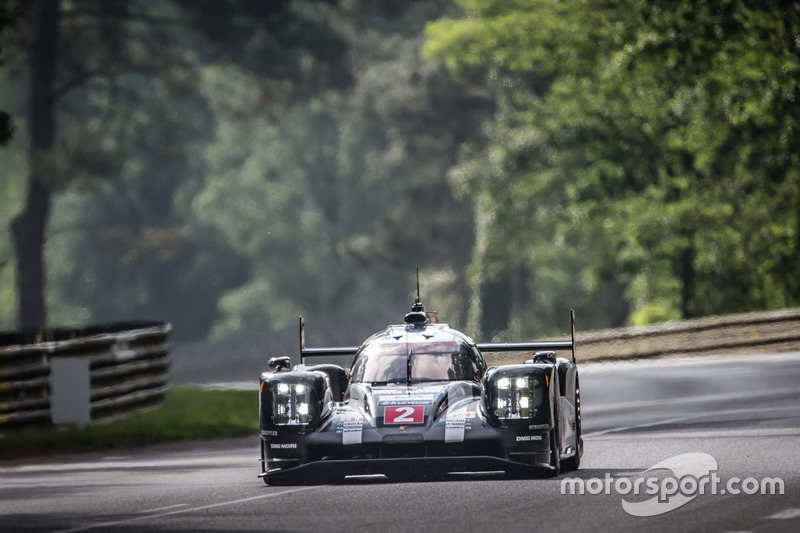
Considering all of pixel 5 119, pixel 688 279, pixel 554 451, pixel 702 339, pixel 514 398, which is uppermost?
pixel 5 119

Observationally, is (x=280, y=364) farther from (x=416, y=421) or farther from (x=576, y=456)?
(x=576, y=456)

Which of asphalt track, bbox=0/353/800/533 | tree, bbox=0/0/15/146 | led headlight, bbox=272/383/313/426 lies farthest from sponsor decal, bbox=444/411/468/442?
tree, bbox=0/0/15/146

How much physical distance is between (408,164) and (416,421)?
61.7 meters

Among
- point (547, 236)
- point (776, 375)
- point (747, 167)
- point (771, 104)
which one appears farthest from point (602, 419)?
point (547, 236)

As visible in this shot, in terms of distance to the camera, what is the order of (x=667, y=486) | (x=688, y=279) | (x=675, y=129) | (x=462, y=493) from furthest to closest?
(x=688, y=279), (x=675, y=129), (x=667, y=486), (x=462, y=493)

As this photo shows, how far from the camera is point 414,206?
72.3 meters

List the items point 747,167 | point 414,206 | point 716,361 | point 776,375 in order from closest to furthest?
1. point 776,375
2. point 716,361
3. point 747,167
4. point 414,206

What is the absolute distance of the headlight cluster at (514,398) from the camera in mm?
12594

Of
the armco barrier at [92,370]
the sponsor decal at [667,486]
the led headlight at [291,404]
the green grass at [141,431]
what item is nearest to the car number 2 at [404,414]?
the led headlight at [291,404]

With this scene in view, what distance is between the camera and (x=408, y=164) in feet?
243

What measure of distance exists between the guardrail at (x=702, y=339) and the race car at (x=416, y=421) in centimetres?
1847

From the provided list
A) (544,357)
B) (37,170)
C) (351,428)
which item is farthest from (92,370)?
(37,170)

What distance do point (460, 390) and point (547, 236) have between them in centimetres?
4719

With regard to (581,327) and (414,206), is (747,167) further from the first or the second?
(414,206)
